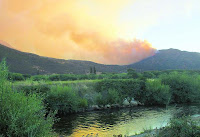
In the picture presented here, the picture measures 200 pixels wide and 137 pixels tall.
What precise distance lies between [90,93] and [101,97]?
12.0ft

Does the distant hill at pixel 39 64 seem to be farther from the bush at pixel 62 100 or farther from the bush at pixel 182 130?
the bush at pixel 182 130

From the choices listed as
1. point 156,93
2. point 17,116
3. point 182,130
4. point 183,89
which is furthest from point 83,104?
point 17,116

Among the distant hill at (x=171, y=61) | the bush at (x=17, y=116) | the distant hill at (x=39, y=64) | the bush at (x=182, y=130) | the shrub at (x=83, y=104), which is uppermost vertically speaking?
the distant hill at (x=171, y=61)

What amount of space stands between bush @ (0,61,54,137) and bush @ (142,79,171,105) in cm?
3088

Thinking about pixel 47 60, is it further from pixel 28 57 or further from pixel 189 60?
pixel 189 60

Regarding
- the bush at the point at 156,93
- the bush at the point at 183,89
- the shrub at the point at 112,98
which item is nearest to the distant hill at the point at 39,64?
the shrub at the point at 112,98

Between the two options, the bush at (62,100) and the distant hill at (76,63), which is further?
Answer: the distant hill at (76,63)

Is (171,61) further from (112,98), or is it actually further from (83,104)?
(83,104)

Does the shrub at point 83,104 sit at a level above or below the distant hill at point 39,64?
below

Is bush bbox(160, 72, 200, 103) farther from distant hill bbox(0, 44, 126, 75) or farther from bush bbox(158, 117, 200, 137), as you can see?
distant hill bbox(0, 44, 126, 75)

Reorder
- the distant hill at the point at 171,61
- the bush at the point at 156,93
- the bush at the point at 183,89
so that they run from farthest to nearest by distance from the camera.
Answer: the distant hill at the point at 171,61 < the bush at the point at 183,89 < the bush at the point at 156,93

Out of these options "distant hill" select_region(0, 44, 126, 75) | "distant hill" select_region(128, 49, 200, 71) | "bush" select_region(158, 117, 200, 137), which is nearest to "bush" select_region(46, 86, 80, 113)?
"bush" select_region(158, 117, 200, 137)

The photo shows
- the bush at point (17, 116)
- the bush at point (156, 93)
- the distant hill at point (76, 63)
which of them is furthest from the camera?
the distant hill at point (76, 63)

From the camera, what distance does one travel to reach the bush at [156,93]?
34.8 m
